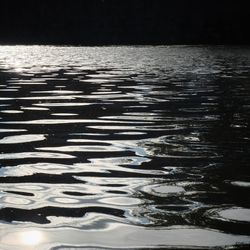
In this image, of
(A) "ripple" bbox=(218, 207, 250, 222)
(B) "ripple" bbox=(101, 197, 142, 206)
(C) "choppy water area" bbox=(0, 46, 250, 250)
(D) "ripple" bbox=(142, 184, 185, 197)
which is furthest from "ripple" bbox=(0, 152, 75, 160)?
(A) "ripple" bbox=(218, 207, 250, 222)

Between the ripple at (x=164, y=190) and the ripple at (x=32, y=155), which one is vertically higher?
the ripple at (x=164, y=190)

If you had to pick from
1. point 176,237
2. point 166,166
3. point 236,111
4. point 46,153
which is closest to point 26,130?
point 46,153

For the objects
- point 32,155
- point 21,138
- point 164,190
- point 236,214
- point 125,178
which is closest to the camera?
point 236,214

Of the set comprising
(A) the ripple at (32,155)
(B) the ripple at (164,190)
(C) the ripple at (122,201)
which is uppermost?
(C) the ripple at (122,201)

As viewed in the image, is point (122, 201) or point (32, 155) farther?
point (32, 155)

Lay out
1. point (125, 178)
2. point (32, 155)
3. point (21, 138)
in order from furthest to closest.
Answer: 1. point (21, 138)
2. point (32, 155)
3. point (125, 178)

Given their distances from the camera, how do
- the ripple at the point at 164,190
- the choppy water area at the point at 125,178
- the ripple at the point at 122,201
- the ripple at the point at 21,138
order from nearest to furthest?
the choppy water area at the point at 125,178 < the ripple at the point at 122,201 < the ripple at the point at 164,190 < the ripple at the point at 21,138

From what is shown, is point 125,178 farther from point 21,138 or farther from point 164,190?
point 21,138

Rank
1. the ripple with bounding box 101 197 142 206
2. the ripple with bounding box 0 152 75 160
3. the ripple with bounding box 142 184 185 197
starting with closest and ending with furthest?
the ripple with bounding box 101 197 142 206, the ripple with bounding box 142 184 185 197, the ripple with bounding box 0 152 75 160

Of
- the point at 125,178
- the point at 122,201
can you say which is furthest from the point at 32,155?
the point at 122,201

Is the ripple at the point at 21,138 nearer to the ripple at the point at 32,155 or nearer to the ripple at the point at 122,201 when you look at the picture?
the ripple at the point at 32,155

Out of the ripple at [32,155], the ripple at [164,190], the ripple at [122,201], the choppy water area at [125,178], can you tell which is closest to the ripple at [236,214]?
the choppy water area at [125,178]

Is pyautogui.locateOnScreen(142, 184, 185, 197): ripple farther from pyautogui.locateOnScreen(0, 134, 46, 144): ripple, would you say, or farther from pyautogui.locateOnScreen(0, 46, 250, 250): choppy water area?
pyautogui.locateOnScreen(0, 134, 46, 144): ripple

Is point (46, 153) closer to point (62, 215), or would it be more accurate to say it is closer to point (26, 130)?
point (26, 130)
